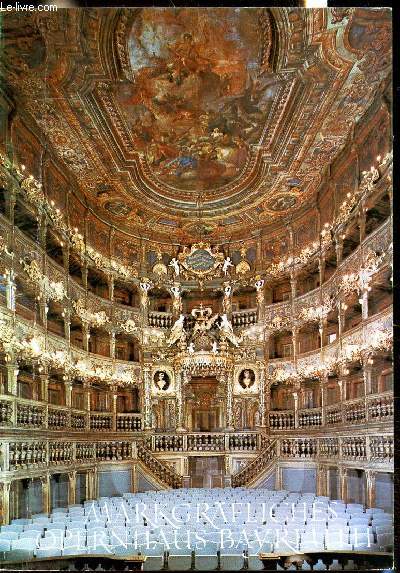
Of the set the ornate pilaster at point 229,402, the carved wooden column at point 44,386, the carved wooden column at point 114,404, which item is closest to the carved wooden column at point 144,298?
the carved wooden column at point 114,404

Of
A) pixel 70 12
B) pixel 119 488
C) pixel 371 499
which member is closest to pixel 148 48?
pixel 70 12

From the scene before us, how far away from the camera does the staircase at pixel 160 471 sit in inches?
431

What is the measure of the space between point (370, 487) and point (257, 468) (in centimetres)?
201

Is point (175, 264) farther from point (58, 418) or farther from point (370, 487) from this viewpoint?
point (370, 487)

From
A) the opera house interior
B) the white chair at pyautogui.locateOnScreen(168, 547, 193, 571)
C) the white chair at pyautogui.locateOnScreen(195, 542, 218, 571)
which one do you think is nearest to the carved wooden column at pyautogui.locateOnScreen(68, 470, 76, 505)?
the opera house interior

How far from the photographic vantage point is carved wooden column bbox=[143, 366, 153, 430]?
11.2 m

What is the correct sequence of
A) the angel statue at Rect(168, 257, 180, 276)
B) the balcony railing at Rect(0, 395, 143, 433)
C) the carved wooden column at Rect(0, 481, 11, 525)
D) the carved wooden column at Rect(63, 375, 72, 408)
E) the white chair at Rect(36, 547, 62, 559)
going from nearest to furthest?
the white chair at Rect(36, 547, 62, 559) < the carved wooden column at Rect(0, 481, 11, 525) < the balcony railing at Rect(0, 395, 143, 433) < the carved wooden column at Rect(63, 375, 72, 408) < the angel statue at Rect(168, 257, 180, 276)

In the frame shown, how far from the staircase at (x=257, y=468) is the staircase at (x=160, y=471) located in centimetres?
103

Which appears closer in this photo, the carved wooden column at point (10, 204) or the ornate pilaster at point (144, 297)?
the carved wooden column at point (10, 204)

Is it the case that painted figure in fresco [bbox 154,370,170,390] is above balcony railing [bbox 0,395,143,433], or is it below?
above

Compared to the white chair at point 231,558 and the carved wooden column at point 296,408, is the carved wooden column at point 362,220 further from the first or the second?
the white chair at point 231,558

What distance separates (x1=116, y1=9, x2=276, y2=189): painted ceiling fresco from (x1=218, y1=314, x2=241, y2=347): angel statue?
2444 mm

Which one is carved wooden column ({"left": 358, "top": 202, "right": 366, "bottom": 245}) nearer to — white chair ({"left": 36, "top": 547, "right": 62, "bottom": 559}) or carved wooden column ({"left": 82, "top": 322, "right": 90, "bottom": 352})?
carved wooden column ({"left": 82, "top": 322, "right": 90, "bottom": 352})

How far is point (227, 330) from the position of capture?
11320 millimetres
